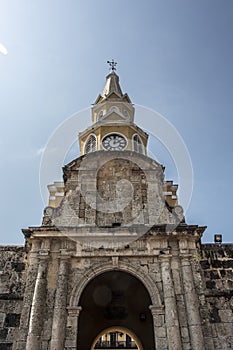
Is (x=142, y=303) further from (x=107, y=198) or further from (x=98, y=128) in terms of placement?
(x=98, y=128)

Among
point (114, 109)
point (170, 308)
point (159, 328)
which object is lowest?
point (159, 328)

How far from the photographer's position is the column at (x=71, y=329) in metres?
9.72

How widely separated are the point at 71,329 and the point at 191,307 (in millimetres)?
3837

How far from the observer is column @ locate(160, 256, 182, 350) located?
9570 mm

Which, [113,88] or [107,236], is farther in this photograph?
[113,88]

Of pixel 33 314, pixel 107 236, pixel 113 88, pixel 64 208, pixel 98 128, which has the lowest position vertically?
pixel 33 314

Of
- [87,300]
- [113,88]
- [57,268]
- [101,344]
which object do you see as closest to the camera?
[57,268]

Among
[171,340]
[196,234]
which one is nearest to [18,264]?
[171,340]

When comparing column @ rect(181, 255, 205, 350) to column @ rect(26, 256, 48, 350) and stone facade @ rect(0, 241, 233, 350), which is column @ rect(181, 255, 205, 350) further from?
column @ rect(26, 256, 48, 350)

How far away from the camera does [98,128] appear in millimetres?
17453

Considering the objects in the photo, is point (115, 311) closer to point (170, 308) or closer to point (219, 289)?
point (170, 308)

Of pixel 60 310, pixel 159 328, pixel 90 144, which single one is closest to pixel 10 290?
pixel 60 310

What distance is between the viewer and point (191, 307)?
10.1 metres

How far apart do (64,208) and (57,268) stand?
98.4 inches
